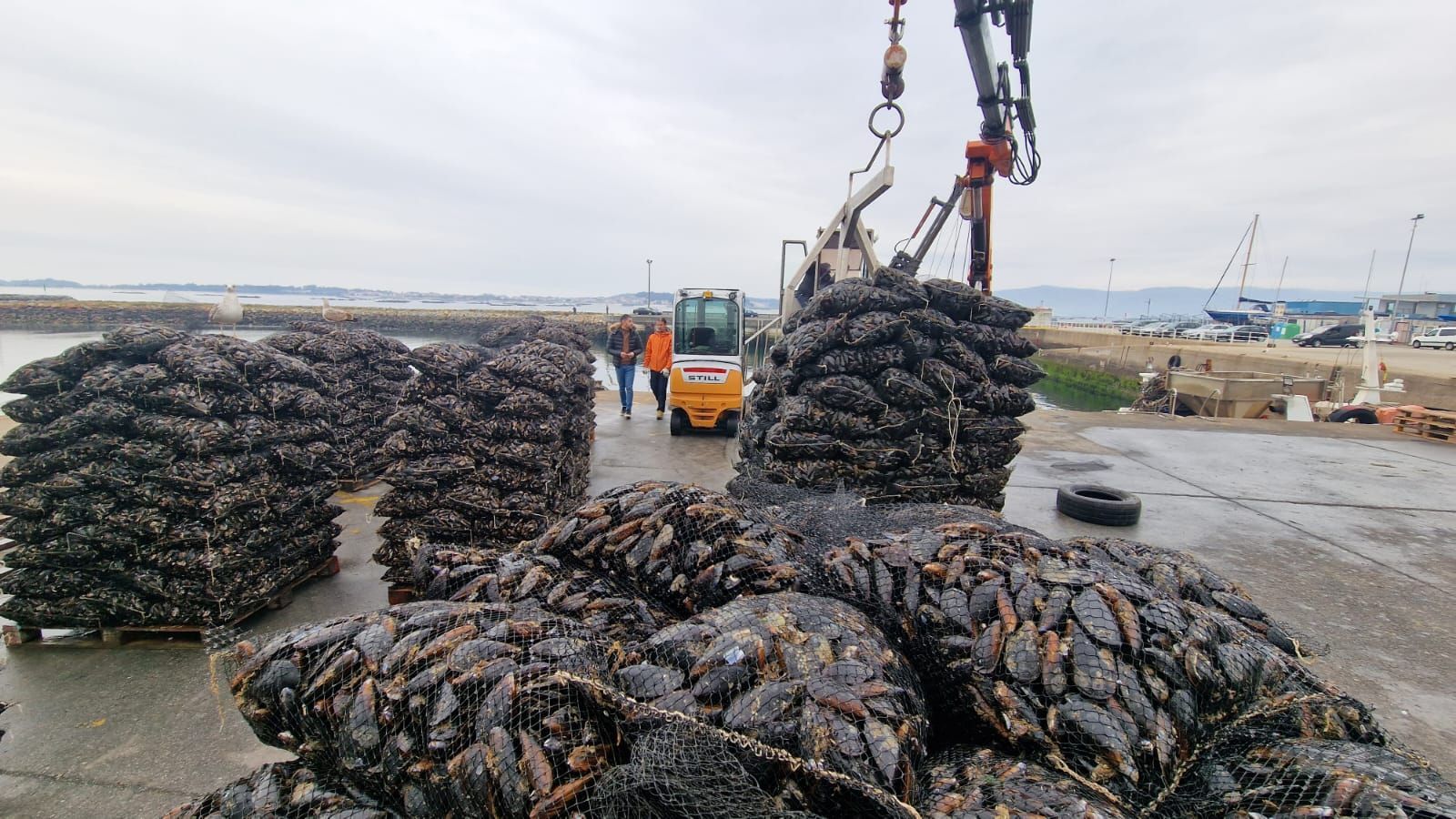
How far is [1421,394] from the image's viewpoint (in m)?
16.0

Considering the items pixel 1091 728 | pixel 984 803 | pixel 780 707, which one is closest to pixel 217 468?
pixel 780 707

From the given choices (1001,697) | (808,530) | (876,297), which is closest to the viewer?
(1001,697)

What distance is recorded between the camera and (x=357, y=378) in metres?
7.35

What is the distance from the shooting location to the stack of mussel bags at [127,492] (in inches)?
141

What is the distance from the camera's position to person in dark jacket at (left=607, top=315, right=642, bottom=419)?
11070 millimetres

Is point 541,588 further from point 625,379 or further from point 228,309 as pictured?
point 228,309

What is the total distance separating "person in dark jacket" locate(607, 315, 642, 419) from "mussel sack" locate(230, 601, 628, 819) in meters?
9.17

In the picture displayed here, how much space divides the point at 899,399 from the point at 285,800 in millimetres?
3981

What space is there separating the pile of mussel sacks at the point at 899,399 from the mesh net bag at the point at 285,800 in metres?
3.37

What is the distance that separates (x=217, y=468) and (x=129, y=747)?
61.7 inches

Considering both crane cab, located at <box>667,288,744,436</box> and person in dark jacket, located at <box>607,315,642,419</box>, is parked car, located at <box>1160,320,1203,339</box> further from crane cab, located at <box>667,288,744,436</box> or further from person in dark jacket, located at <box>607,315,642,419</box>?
person in dark jacket, located at <box>607,315,642,419</box>

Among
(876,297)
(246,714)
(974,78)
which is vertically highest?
(974,78)

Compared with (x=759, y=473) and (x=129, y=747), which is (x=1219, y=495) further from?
(x=129, y=747)

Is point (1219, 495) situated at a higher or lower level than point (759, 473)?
lower
